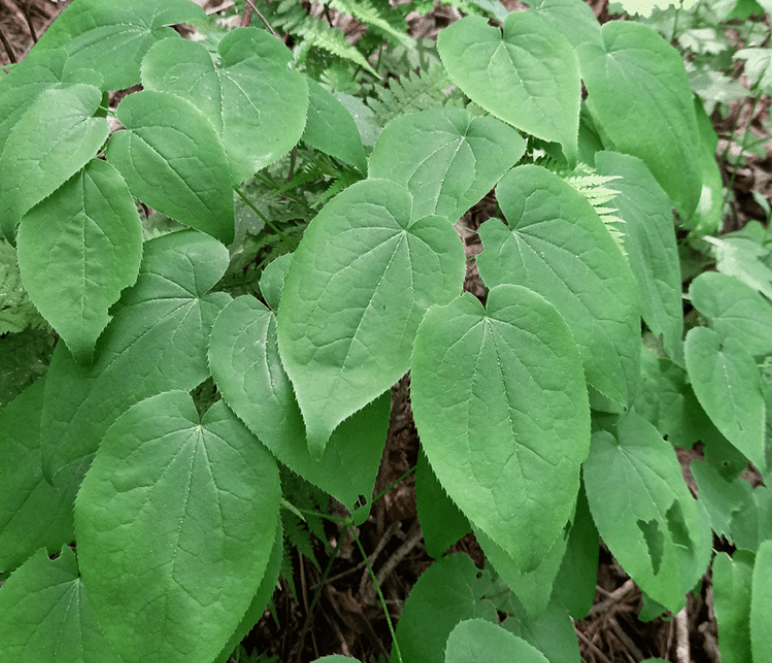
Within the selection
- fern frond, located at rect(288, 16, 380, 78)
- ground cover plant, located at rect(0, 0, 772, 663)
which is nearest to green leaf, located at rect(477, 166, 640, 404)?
ground cover plant, located at rect(0, 0, 772, 663)

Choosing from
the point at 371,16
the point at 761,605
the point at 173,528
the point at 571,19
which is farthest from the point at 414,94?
the point at 761,605

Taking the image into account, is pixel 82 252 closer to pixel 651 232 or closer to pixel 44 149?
pixel 44 149

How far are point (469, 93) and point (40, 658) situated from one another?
4.23 ft

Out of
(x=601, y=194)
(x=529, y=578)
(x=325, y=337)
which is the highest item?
(x=601, y=194)

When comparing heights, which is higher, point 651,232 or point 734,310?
point 651,232

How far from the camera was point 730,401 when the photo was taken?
1.40 metres

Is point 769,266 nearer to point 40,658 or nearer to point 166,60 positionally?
point 166,60

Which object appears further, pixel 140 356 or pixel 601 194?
pixel 601 194

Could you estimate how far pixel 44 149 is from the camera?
0.94 meters

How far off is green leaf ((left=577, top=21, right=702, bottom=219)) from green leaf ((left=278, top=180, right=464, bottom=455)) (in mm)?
638

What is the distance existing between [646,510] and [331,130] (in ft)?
3.51

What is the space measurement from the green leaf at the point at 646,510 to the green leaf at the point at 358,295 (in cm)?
61

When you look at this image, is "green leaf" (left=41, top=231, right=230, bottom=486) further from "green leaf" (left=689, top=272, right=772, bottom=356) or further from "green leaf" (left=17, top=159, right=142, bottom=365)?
"green leaf" (left=689, top=272, right=772, bottom=356)

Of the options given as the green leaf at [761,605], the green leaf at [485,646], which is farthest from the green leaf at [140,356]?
the green leaf at [761,605]
